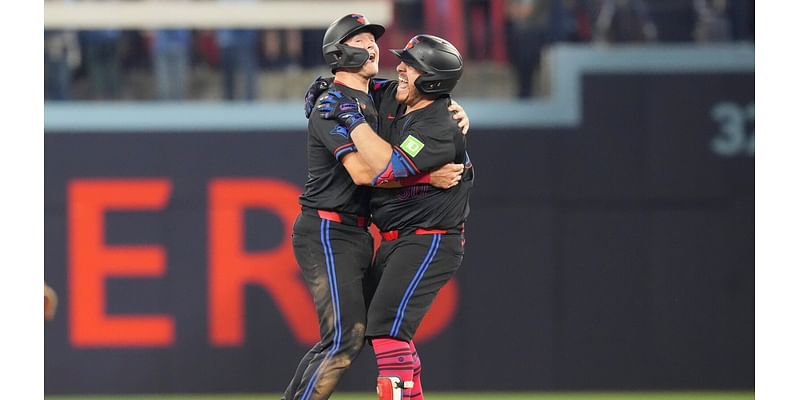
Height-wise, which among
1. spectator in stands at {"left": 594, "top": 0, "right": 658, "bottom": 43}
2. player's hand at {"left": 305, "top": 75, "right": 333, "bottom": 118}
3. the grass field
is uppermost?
spectator in stands at {"left": 594, "top": 0, "right": 658, "bottom": 43}

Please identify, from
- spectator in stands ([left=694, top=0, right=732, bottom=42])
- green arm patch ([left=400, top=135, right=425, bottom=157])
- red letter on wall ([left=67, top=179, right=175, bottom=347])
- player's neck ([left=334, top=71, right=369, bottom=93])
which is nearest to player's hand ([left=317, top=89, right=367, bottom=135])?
player's neck ([left=334, top=71, right=369, bottom=93])

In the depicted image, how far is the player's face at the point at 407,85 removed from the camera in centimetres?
575

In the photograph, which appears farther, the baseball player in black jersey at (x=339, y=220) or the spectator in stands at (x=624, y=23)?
the spectator in stands at (x=624, y=23)

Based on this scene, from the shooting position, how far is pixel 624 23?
29.7ft

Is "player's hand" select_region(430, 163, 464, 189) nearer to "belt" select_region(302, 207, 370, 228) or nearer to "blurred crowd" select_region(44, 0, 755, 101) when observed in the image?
"belt" select_region(302, 207, 370, 228)

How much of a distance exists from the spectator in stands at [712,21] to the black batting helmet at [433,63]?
3.74m

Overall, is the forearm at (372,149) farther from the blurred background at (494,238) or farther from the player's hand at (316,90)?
the blurred background at (494,238)

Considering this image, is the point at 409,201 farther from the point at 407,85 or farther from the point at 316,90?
the point at 316,90

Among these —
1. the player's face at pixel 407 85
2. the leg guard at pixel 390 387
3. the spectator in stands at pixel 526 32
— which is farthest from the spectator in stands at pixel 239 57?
the leg guard at pixel 390 387

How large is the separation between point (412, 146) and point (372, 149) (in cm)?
20

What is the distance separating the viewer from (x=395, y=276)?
5.71 meters

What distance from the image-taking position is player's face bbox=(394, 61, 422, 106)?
18.9ft

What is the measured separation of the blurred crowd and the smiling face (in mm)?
3202

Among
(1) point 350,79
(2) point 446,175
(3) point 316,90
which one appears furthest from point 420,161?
(3) point 316,90
